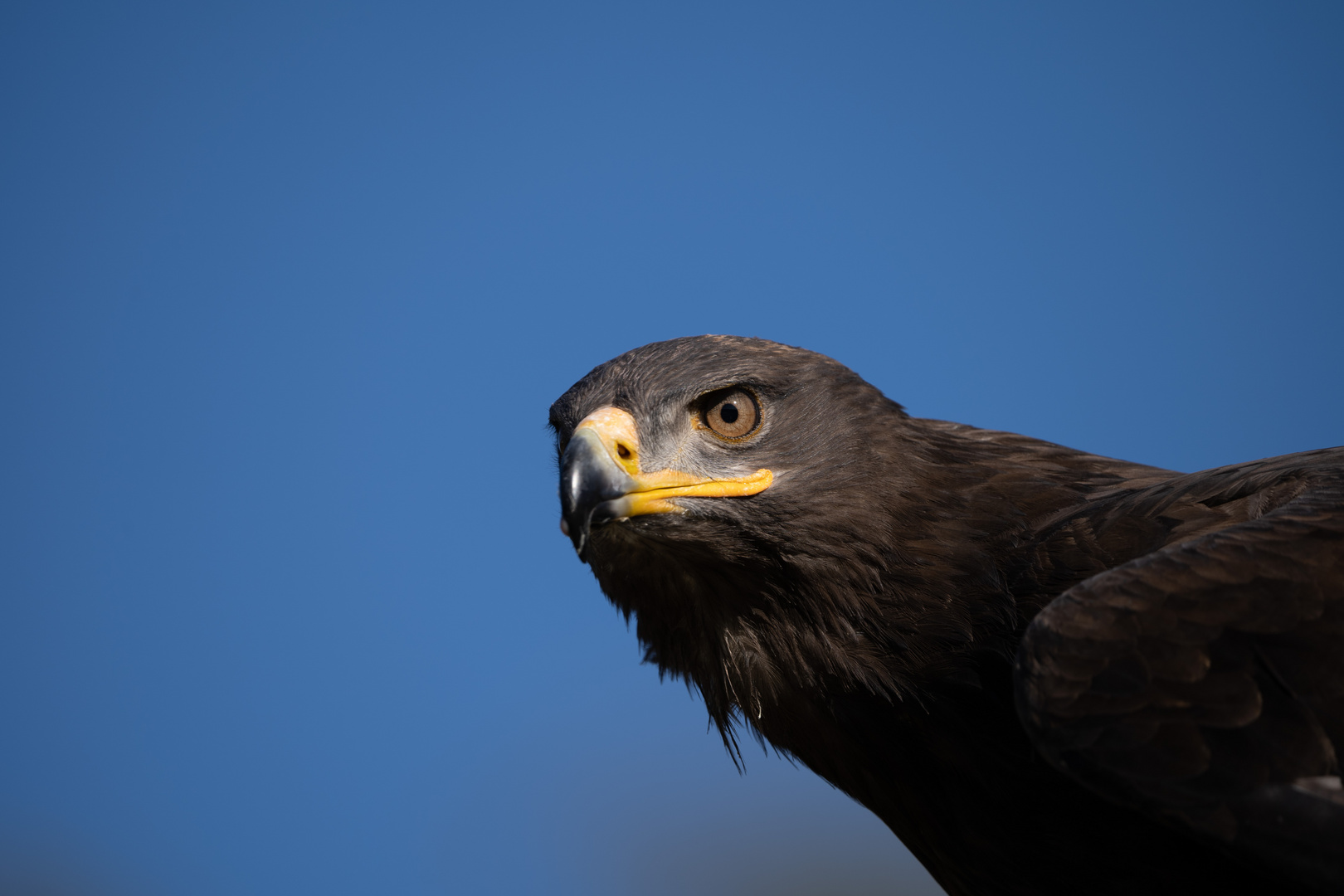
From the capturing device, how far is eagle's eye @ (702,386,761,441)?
3727mm

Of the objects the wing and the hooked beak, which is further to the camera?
the hooked beak

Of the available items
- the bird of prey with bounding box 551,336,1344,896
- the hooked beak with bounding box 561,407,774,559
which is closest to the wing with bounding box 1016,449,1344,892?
the bird of prey with bounding box 551,336,1344,896

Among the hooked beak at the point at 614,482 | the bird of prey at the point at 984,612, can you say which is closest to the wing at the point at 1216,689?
the bird of prey at the point at 984,612

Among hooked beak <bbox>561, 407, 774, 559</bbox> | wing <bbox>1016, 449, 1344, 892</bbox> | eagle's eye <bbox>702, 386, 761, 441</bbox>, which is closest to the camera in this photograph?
wing <bbox>1016, 449, 1344, 892</bbox>

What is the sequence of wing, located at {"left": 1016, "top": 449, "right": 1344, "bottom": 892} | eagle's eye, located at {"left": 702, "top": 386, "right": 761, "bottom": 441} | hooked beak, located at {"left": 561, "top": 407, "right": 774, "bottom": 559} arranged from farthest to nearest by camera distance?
eagle's eye, located at {"left": 702, "top": 386, "right": 761, "bottom": 441} < hooked beak, located at {"left": 561, "top": 407, "right": 774, "bottom": 559} < wing, located at {"left": 1016, "top": 449, "right": 1344, "bottom": 892}

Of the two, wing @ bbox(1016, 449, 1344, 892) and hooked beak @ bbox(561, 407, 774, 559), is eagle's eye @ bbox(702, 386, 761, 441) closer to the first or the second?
hooked beak @ bbox(561, 407, 774, 559)

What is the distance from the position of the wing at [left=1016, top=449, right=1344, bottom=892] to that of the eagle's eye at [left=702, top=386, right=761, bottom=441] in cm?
133

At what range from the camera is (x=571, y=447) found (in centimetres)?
358

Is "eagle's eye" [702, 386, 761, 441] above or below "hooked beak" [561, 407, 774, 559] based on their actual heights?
above

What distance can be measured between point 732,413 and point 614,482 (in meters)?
0.54

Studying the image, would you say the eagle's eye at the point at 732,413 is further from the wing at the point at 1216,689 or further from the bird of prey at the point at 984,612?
the wing at the point at 1216,689

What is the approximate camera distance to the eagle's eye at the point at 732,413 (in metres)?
3.73

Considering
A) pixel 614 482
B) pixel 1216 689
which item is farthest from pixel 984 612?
pixel 614 482

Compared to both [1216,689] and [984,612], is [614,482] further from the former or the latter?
Result: [1216,689]
